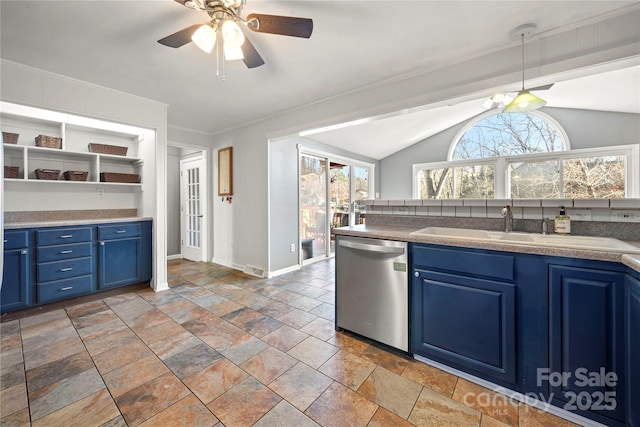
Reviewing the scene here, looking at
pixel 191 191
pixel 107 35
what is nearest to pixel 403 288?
pixel 107 35

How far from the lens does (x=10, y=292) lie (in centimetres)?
249

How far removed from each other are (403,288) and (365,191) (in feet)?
15.9

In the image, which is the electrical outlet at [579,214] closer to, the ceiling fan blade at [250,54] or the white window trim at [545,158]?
the ceiling fan blade at [250,54]

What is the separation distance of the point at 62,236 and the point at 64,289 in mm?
572

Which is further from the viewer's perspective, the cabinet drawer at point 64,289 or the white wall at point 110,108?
the cabinet drawer at point 64,289

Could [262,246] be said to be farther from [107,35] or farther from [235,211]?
[107,35]

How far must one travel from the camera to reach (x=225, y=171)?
4457 millimetres

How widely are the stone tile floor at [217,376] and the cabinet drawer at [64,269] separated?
0.37 meters

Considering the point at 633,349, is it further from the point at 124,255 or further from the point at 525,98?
the point at 124,255

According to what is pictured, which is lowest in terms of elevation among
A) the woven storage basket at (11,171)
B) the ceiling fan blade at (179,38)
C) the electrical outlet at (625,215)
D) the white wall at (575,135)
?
the electrical outlet at (625,215)

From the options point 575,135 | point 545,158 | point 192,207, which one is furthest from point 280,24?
point 575,135

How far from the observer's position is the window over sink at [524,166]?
4.77 meters

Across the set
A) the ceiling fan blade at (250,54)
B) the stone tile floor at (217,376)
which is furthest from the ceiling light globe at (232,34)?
the stone tile floor at (217,376)

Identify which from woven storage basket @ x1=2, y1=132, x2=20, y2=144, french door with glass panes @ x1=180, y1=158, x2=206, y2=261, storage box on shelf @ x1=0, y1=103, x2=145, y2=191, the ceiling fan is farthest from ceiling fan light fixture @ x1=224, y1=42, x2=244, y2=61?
french door with glass panes @ x1=180, y1=158, x2=206, y2=261
